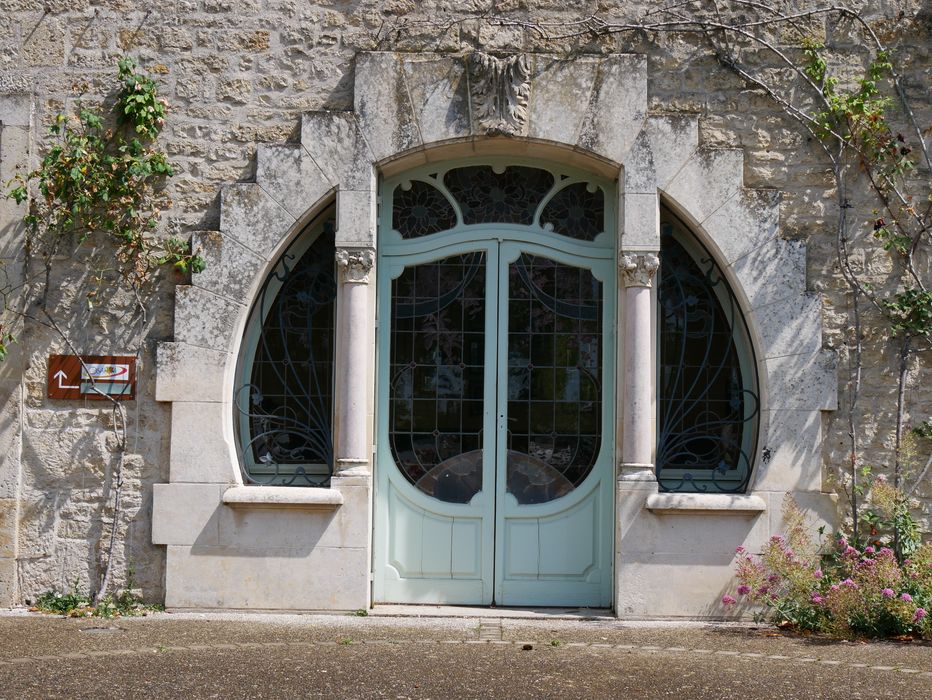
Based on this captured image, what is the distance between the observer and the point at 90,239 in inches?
277

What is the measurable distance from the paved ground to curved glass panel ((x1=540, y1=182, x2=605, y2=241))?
230cm

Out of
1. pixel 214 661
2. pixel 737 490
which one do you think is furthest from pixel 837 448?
pixel 214 661

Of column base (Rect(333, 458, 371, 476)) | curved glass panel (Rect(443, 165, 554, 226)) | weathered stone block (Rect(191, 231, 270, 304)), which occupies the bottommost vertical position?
column base (Rect(333, 458, 371, 476))

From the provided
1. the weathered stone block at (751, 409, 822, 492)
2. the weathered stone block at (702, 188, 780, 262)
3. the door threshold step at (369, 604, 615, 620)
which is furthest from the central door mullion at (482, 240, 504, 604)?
the weathered stone block at (751, 409, 822, 492)

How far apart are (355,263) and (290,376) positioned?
2.65 feet

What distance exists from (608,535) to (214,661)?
2.58m

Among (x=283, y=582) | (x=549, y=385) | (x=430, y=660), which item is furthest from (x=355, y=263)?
(x=430, y=660)

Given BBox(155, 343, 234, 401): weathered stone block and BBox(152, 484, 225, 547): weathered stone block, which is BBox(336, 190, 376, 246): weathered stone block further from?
BBox(152, 484, 225, 547): weathered stone block

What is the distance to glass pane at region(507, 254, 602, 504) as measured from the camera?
7.07m

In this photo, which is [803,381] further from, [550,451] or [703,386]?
[550,451]

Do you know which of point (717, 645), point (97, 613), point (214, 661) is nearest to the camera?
point (214, 661)

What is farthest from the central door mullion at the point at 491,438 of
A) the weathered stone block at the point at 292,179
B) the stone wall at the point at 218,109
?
the stone wall at the point at 218,109

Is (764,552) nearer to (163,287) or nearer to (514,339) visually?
(514,339)

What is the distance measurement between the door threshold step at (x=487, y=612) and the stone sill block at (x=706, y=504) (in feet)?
2.32
